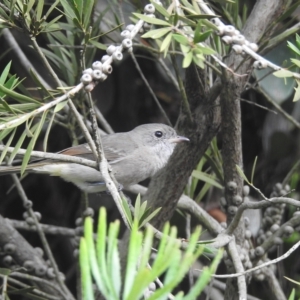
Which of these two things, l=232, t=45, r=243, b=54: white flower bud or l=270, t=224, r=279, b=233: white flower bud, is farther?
l=270, t=224, r=279, b=233: white flower bud

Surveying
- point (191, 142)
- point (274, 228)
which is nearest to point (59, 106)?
point (191, 142)

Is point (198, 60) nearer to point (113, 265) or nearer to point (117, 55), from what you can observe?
point (117, 55)

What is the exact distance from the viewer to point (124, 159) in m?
3.62

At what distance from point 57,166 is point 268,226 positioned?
3.59ft

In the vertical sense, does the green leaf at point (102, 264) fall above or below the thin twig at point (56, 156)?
above

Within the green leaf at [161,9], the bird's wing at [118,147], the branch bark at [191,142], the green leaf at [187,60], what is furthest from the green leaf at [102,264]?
the bird's wing at [118,147]

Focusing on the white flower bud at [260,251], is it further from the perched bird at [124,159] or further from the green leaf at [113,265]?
the green leaf at [113,265]

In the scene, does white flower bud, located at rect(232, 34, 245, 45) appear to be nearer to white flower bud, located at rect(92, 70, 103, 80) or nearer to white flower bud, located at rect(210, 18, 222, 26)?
white flower bud, located at rect(210, 18, 222, 26)

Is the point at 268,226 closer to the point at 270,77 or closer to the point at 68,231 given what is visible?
the point at 270,77

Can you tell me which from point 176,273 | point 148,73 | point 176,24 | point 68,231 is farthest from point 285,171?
point 176,273

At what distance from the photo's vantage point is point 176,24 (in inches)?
71.2

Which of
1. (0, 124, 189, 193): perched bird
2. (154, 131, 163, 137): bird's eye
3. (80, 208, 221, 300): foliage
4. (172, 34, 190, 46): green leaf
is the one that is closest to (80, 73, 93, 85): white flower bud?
(172, 34, 190, 46): green leaf

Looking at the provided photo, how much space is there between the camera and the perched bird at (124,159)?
3338 millimetres

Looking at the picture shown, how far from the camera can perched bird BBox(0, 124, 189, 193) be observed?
3338 millimetres
